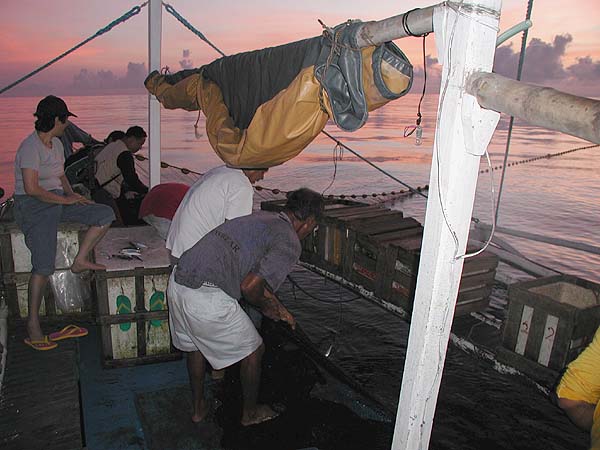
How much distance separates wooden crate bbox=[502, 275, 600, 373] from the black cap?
4668 millimetres

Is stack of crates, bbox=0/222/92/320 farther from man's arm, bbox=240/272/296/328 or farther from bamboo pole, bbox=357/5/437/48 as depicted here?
bamboo pole, bbox=357/5/437/48

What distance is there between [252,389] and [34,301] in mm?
2305

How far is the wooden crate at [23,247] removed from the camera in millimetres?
4711

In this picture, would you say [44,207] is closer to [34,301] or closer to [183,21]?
[34,301]

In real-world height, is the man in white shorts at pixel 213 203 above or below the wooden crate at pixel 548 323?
above

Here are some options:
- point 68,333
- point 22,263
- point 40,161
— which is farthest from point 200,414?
point 40,161

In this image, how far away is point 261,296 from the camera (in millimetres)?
3482

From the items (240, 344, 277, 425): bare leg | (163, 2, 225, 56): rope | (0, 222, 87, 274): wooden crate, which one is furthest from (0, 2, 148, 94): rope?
(240, 344, 277, 425): bare leg

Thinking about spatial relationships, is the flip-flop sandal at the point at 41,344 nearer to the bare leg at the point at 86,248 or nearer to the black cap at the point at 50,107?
the bare leg at the point at 86,248

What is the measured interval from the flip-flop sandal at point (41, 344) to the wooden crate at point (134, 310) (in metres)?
0.57

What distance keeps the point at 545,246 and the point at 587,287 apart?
894 cm

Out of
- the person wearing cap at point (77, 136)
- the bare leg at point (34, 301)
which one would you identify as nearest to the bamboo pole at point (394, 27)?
the bare leg at point (34, 301)

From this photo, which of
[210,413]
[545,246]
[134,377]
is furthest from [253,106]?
[545,246]

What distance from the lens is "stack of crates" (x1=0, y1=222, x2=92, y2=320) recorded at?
15.5 feet
